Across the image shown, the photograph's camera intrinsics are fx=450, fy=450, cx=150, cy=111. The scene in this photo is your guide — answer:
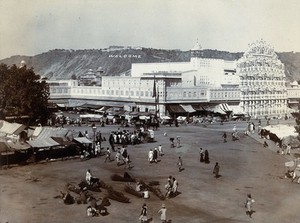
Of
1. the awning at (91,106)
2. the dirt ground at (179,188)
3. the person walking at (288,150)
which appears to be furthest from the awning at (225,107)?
the person walking at (288,150)

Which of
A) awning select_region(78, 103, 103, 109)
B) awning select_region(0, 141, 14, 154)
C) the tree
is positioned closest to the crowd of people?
awning select_region(0, 141, 14, 154)

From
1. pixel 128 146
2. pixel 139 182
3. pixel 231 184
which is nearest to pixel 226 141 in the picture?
pixel 128 146

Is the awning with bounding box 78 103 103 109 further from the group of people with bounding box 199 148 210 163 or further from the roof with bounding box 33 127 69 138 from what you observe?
the group of people with bounding box 199 148 210 163

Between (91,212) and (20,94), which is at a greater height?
(20,94)

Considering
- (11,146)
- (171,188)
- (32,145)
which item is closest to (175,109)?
(32,145)

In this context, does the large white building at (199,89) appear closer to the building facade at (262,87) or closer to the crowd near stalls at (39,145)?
the building facade at (262,87)

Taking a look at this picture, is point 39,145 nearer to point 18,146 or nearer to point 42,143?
point 42,143
